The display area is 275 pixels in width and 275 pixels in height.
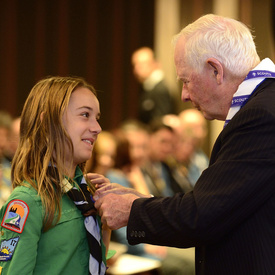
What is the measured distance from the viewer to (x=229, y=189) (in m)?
1.48

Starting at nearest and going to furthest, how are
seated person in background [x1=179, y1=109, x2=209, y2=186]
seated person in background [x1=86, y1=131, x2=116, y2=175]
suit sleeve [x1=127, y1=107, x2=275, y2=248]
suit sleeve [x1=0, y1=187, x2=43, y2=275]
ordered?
suit sleeve [x1=127, y1=107, x2=275, y2=248], suit sleeve [x1=0, y1=187, x2=43, y2=275], seated person in background [x1=86, y1=131, x2=116, y2=175], seated person in background [x1=179, y1=109, x2=209, y2=186]

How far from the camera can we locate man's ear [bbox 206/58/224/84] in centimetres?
170

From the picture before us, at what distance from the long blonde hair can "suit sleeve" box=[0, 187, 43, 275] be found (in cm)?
7

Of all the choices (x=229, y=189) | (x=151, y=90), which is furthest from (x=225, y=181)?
(x=151, y=90)

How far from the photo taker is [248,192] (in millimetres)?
1467

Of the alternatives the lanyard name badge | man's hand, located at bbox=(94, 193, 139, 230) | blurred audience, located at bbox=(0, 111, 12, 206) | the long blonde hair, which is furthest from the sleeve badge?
blurred audience, located at bbox=(0, 111, 12, 206)

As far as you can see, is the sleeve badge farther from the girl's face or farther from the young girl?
the girl's face

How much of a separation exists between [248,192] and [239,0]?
5.90 meters

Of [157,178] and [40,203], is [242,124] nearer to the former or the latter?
[40,203]

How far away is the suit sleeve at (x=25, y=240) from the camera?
62.3 inches

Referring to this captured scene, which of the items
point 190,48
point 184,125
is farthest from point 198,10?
point 190,48

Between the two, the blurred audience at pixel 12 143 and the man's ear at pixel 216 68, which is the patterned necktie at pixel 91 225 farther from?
the blurred audience at pixel 12 143

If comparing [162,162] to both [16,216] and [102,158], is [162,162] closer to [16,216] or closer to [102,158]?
[102,158]

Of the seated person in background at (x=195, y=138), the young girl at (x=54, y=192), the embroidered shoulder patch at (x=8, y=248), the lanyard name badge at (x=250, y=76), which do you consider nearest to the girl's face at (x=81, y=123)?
the young girl at (x=54, y=192)
